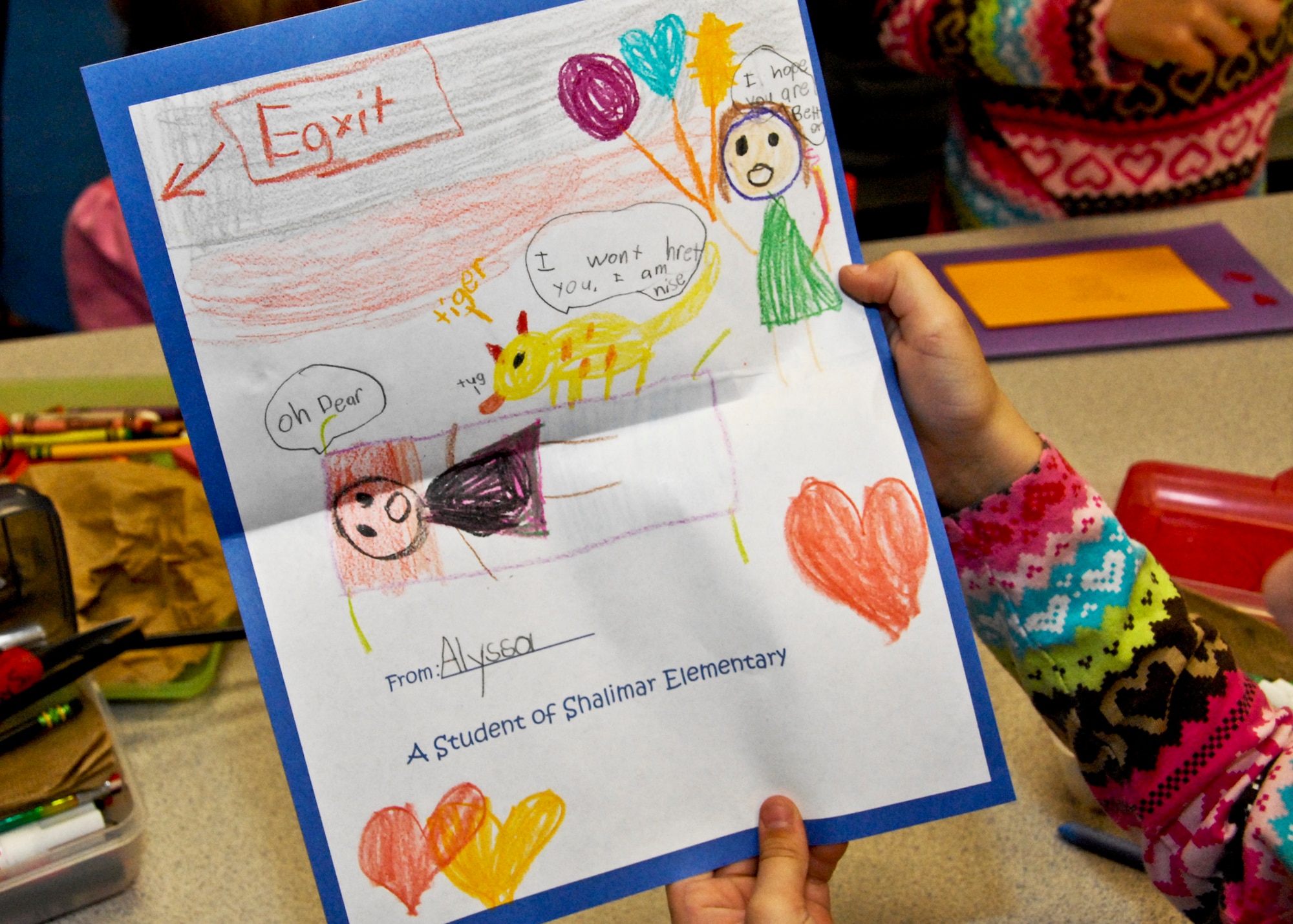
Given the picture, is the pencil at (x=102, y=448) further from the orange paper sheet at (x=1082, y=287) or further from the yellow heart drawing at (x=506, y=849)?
the orange paper sheet at (x=1082, y=287)

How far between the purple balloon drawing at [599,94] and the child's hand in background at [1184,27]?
771 millimetres

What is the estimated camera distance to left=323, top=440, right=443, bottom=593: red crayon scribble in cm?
43

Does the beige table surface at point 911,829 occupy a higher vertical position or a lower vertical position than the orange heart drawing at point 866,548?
lower

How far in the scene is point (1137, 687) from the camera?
464mm

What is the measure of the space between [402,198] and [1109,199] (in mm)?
992

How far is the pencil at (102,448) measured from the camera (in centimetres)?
73

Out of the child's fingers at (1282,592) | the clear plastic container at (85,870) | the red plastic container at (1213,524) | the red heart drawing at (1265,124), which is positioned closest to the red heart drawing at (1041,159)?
the red heart drawing at (1265,124)

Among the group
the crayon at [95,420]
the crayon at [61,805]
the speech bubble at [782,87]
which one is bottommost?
the crayon at [61,805]

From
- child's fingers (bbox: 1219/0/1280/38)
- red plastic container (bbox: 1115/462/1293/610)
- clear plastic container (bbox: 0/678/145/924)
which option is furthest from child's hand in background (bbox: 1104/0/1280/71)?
clear plastic container (bbox: 0/678/145/924)

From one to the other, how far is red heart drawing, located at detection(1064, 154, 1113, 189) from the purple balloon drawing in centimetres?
86

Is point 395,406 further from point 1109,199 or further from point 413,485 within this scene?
point 1109,199

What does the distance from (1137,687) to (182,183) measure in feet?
1.69

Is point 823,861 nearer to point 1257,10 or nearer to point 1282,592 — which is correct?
point 1282,592
